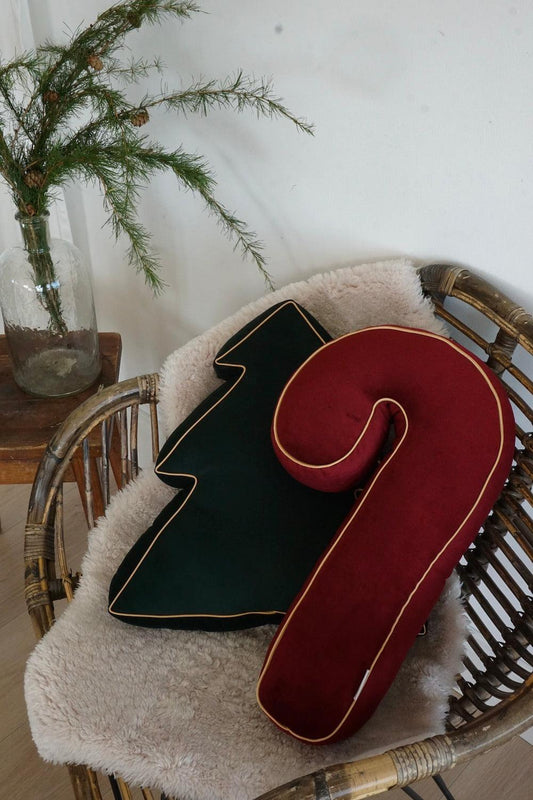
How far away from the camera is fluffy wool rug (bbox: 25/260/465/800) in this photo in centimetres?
69

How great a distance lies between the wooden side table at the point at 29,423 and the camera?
41.9 inches

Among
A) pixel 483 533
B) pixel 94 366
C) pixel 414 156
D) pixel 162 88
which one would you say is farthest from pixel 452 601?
pixel 162 88

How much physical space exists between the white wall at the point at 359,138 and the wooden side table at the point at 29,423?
0.99 feet

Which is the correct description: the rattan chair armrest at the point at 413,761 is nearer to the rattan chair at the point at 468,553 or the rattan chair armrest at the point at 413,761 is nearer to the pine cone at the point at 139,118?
the rattan chair at the point at 468,553

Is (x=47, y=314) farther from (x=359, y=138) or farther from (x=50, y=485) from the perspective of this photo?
(x=359, y=138)

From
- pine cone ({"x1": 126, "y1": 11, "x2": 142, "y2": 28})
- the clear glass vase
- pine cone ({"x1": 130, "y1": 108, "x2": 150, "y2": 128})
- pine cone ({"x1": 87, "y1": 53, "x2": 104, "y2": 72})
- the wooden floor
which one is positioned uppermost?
pine cone ({"x1": 126, "y1": 11, "x2": 142, "y2": 28})

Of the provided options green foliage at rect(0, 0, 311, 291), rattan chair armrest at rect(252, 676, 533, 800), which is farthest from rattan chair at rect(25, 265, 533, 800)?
green foliage at rect(0, 0, 311, 291)

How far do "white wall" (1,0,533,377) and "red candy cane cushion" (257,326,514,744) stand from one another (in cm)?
20

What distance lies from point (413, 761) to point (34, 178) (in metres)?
0.84

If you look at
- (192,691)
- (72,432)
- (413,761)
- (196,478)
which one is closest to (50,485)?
(72,432)

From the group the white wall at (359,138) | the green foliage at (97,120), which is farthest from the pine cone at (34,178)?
the white wall at (359,138)

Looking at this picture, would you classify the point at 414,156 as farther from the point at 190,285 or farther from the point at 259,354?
the point at 190,285

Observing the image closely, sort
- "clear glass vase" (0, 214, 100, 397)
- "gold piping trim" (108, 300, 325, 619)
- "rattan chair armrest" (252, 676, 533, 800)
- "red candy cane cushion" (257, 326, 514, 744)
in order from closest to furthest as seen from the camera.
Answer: "rattan chair armrest" (252, 676, 533, 800)
"red candy cane cushion" (257, 326, 514, 744)
"gold piping trim" (108, 300, 325, 619)
"clear glass vase" (0, 214, 100, 397)

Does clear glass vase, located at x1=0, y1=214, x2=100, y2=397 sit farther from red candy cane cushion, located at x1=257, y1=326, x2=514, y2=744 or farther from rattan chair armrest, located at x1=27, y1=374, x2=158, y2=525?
red candy cane cushion, located at x1=257, y1=326, x2=514, y2=744
